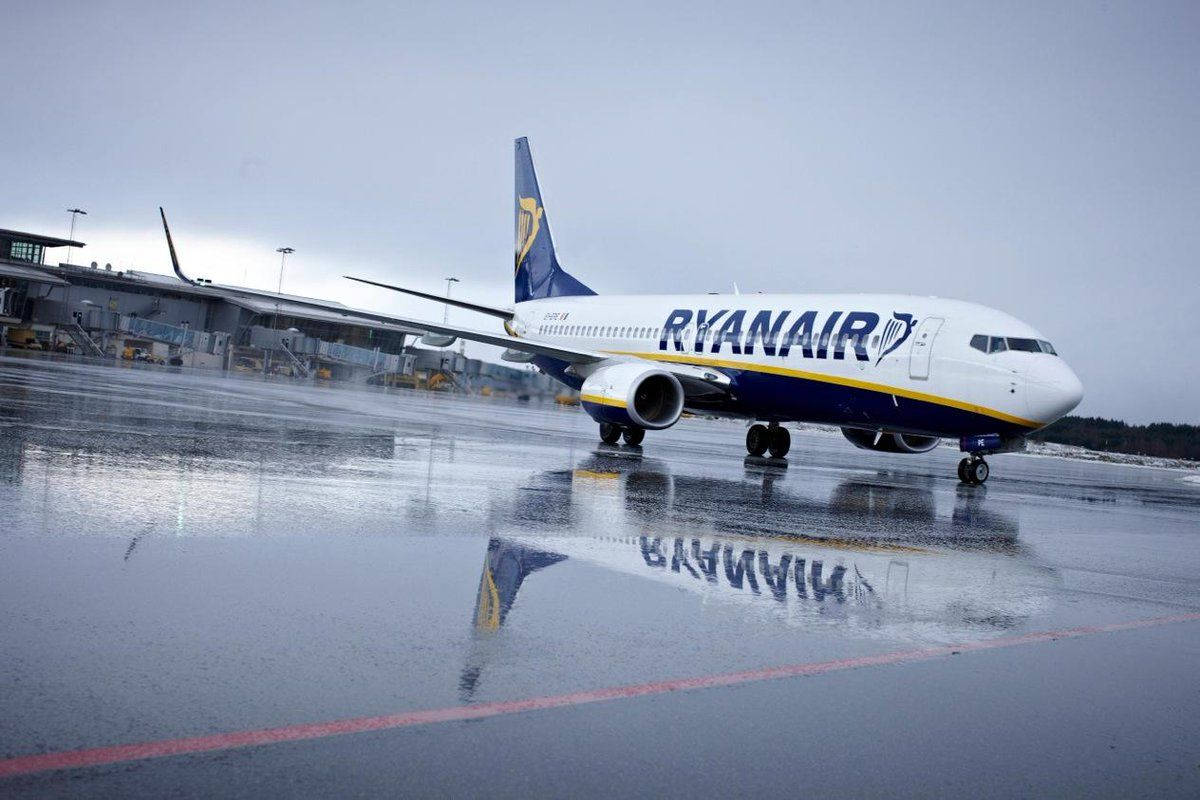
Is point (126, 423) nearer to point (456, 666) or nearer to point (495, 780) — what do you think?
point (456, 666)

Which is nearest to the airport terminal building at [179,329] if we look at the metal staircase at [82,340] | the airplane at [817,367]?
the metal staircase at [82,340]

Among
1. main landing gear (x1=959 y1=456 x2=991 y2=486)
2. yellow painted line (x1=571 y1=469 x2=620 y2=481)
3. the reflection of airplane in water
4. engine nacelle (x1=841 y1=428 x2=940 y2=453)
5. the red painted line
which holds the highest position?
engine nacelle (x1=841 y1=428 x2=940 y2=453)

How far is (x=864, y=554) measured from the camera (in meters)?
7.64

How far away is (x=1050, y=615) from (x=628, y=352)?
17818 millimetres

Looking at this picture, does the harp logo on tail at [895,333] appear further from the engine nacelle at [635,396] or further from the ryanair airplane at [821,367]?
the engine nacelle at [635,396]

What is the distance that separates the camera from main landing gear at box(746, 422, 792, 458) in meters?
21.5

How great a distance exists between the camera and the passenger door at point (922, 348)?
17.1 metres

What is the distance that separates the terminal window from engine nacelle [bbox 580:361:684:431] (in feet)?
250

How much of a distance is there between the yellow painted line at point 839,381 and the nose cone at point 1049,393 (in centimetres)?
21

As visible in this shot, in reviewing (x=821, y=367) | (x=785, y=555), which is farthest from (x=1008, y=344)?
(x=785, y=555)

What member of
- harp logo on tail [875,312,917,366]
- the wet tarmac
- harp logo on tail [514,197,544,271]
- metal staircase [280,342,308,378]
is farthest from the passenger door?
metal staircase [280,342,308,378]

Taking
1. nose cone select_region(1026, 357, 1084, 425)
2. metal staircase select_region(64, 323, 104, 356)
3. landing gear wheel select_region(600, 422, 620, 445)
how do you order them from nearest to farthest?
nose cone select_region(1026, 357, 1084, 425) → landing gear wheel select_region(600, 422, 620, 445) → metal staircase select_region(64, 323, 104, 356)

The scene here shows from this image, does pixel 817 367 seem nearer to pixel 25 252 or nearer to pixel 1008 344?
pixel 1008 344

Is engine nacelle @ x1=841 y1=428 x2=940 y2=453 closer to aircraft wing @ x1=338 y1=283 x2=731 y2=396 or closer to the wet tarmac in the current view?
aircraft wing @ x1=338 y1=283 x2=731 y2=396
